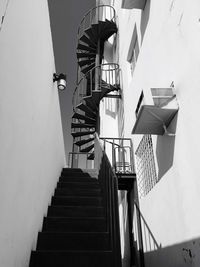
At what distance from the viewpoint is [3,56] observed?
151 centimetres

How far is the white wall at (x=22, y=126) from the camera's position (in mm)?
1587

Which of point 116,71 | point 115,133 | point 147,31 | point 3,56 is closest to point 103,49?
point 116,71

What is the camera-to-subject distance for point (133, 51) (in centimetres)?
566

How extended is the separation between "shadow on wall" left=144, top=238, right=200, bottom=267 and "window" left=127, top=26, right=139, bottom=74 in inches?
163

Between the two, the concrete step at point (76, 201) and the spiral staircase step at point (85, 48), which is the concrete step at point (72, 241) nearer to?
the concrete step at point (76, 201)

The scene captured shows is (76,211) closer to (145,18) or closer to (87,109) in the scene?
(145,18)

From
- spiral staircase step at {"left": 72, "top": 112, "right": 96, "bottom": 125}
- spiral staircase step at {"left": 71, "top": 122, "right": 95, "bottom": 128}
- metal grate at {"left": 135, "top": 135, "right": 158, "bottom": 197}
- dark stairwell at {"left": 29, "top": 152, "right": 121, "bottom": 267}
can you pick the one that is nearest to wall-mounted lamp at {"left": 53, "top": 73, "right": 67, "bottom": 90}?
dark stairwell at {"left": 29, "top": 152, "right": 121, "bottom": 267}

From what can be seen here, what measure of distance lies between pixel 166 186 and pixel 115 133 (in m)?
4.57

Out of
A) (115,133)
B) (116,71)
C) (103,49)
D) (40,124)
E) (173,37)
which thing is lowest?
(40,124)

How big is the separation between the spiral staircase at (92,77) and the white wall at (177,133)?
3186 millimetres

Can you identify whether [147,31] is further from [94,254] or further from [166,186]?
[94,254]

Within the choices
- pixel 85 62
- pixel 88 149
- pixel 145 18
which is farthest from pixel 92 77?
pixel 145 18

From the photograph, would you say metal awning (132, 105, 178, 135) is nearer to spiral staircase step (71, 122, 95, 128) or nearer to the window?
the window

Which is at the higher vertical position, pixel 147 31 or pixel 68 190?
pixel 147 31
